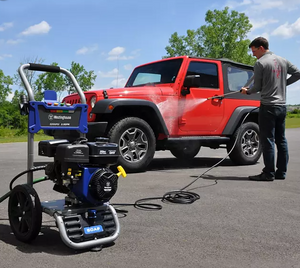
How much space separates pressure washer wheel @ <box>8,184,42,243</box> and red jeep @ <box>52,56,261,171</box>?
2.93 metres

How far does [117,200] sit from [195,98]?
3.17 meters

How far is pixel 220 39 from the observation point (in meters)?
43.7

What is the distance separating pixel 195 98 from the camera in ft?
22.4

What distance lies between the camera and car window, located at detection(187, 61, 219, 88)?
23.1ft

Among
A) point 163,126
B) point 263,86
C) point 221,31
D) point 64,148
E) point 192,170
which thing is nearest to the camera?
point 64,148

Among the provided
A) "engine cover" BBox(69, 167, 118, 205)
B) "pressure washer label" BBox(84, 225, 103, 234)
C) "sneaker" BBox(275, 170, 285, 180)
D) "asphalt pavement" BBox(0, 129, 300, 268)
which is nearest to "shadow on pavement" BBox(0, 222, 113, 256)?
"asphalt pavement" BBox(0, 129, 300, 268)

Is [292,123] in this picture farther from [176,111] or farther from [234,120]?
[176,111]

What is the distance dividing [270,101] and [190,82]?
1.44 m

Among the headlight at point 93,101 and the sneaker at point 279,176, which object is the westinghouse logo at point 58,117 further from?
the sneaker at point 279,176

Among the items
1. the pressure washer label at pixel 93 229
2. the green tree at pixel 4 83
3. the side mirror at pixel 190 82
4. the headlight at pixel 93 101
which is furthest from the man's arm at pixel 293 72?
the green tree at pixel 4 83

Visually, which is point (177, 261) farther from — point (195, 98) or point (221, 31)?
point (221, 31)

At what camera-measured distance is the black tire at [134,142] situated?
6.05m

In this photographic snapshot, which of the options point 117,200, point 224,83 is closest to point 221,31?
point 224,83

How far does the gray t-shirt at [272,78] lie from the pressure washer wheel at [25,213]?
4.17 meters
